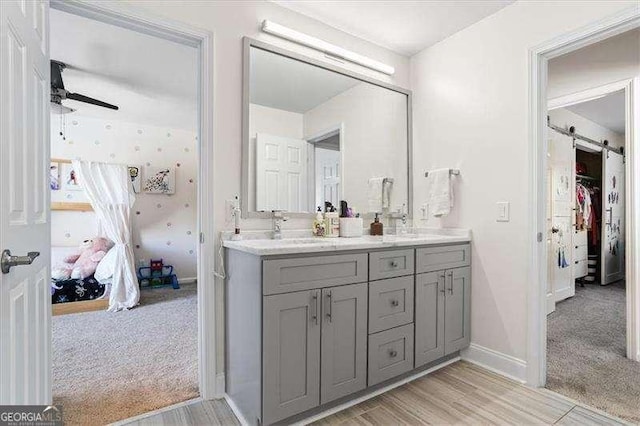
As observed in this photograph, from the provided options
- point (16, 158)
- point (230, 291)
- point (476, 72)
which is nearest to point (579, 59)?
point (476, 72)

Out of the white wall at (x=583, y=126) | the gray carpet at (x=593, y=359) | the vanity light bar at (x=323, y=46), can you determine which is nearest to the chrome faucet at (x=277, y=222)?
the vanity light bar at (x=323, y=46)

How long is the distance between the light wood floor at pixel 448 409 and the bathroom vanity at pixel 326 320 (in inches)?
3.7

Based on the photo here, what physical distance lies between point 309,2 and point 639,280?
296cm

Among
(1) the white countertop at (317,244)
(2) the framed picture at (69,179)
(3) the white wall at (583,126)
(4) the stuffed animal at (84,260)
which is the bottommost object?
(4) the stuffed animal at (84,260)

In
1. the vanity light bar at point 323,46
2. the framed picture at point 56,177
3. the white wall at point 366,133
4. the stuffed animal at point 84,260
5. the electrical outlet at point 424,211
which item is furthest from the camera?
the framed picture at point 56,177

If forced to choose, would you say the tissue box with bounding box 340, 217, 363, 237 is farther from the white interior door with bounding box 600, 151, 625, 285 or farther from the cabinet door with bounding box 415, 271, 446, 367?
the white interior door with bounding box 600, 151, 625, 285

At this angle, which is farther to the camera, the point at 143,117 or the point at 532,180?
the point at 143,117

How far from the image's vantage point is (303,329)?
5.15ft

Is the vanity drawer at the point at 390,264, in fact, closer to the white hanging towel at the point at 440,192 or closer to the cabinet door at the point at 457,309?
the cabinet door at the point at 457,309

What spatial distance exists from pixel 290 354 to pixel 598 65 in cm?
329

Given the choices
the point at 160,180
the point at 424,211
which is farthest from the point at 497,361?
the point at 160,180

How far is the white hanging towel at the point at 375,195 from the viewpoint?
2578 millimetres

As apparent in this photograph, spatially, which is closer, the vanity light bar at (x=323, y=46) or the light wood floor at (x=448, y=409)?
the light wood floor at (x=448, y=409)

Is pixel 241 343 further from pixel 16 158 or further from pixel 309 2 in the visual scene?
pixel 309 2
